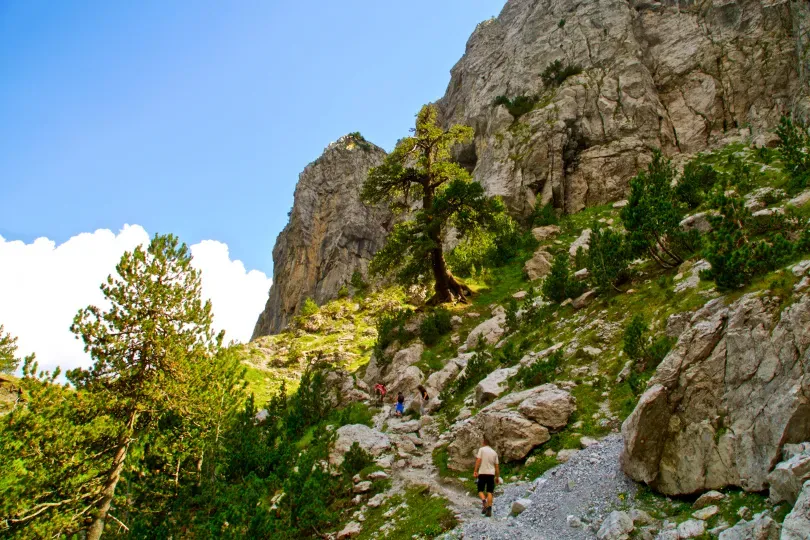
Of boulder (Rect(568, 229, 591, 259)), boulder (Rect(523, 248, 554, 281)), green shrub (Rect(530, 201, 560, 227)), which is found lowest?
boulder (Rect(523, 248, 554, 281))

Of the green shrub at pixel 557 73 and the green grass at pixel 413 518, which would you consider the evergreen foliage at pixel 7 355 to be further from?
the green shrub at pixel 557 73

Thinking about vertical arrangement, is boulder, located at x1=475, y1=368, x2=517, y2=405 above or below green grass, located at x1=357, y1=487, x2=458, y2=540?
above

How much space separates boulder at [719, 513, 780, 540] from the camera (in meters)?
5.04

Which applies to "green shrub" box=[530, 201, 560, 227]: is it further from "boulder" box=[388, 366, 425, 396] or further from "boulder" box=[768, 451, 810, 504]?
"boulder" box=[768, 451, 810, 504]

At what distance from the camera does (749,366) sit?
22.8 feet

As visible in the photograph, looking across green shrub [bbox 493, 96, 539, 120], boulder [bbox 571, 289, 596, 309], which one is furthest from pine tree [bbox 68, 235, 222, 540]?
green shrub [bbox 493, 96, 539, 120]

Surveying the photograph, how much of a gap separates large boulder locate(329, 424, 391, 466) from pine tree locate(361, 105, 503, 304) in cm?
1147

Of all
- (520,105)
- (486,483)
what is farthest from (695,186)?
(520,105)

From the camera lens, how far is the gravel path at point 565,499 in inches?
288

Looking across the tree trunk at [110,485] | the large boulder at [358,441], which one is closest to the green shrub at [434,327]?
the large boulder at [358,441]

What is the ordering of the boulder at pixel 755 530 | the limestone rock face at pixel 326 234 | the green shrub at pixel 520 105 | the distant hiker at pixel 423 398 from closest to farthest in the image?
1. the boulder at pixel 755 530
2. the distant hiker at pixel 423 398
3. the green shrub at pixel 520 105
4. the limestone rock face at pixel 326 234

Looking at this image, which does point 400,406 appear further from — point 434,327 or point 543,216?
point 543,216

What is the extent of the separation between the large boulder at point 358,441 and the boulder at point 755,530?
8927 millimetres

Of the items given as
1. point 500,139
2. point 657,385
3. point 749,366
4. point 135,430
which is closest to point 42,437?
point 135,430
